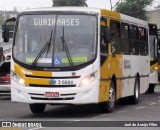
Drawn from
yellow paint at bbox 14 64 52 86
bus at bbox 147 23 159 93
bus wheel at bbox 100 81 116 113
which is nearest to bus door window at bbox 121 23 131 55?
bus wheel at bbox 100 81 116 113

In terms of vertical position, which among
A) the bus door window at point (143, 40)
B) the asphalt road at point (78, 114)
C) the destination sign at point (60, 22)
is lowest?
the asphalt road at point (78, 114)

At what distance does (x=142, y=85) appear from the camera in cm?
2284

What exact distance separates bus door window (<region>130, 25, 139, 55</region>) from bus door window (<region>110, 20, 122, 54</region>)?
1.96m

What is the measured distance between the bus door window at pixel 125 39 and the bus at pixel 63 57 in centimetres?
188

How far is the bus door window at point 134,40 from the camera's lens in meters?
21.0

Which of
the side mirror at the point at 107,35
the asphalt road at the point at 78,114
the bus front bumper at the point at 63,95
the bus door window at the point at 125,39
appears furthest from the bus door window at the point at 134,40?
the bus front bumper at the point at 63,95

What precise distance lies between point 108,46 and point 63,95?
8.04 ft

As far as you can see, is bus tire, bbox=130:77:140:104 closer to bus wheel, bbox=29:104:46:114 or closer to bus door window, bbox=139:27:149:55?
bus door window, bbox=139:27:149:55

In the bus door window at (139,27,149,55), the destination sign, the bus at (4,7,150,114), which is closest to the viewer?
the bus at (4,7,150,114)

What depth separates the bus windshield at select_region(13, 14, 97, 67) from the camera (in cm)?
1598

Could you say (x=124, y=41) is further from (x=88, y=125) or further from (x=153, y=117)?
(x=88, y=125)

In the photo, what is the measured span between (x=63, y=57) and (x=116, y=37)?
10.5ft

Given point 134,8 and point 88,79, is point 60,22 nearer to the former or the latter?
point 88,79

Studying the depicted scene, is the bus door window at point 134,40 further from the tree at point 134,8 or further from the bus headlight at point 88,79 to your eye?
the tree at point 134,8
